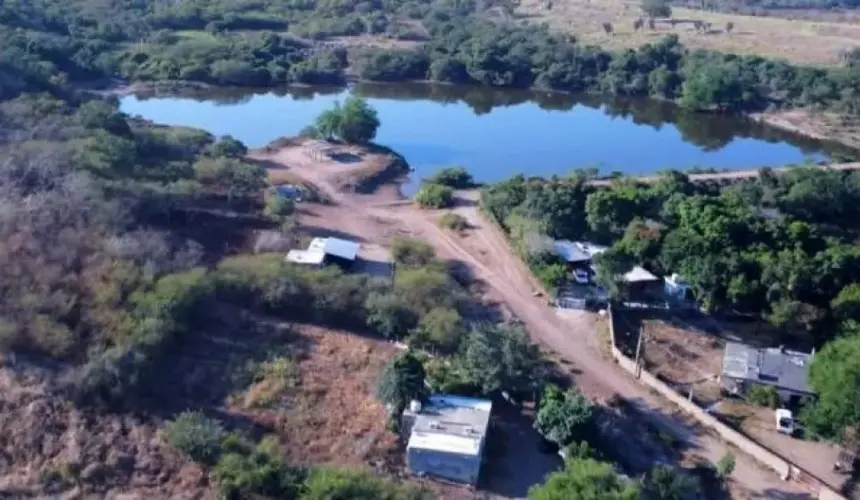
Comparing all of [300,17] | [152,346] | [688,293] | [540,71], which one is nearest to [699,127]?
[540,71]

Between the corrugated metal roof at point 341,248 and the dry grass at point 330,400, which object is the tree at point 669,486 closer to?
the dry grass at point 330,400

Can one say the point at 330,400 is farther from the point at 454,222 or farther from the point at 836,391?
the point at 454,222

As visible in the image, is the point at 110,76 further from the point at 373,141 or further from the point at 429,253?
the point at 429,253

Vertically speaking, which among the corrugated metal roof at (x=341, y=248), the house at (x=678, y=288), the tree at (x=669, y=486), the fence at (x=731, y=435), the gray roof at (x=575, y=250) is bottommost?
the fence at (x=731, y=435)

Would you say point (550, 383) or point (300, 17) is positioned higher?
point (300, 17)

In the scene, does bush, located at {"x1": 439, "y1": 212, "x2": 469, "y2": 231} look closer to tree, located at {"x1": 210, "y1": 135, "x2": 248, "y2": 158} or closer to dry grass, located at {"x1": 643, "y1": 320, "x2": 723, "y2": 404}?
dry grass, located at {"x1": 643, "y1": 320, "x2": 723, "y2": 404}

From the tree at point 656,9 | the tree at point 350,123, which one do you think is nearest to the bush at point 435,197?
the tree at point 350,123

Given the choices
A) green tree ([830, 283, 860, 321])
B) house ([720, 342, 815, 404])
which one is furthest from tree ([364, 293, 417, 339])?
green tree ([830, 283, 860, 321])
